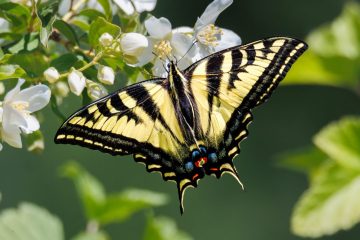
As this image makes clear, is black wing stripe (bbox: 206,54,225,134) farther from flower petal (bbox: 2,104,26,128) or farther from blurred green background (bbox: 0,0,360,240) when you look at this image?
blurred green background (bbox: 0,0,360,240)

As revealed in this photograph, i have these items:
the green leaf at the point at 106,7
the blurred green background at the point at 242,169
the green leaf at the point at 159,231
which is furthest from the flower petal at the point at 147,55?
the blurred green background at the point at 242,169

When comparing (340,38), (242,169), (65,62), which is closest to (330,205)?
(340,38)

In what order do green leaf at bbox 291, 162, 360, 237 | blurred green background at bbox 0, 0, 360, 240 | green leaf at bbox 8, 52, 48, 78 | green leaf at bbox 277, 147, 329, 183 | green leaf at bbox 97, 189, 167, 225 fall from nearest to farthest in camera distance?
green leaf at bbox 8, 52, 48, 78
green leaf at bbox 291, 162, 360, 237
green leaf at bbox 97, 189, 167, 225
green leaf at bbox 277, 147, 329, 183
blurred green background at bbox 0, 0, 360, 240

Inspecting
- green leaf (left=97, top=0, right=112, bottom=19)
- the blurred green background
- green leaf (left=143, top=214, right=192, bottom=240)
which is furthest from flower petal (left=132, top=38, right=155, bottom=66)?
the blurred green background

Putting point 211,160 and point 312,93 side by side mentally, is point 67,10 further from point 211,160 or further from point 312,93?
point 312,93

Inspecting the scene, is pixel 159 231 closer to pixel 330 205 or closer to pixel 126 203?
pixel 126 203
